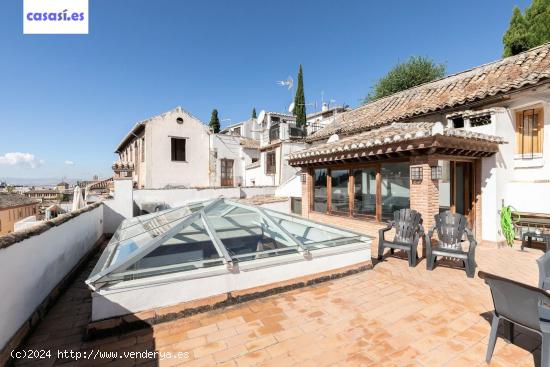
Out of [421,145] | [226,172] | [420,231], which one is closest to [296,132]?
[226,172]

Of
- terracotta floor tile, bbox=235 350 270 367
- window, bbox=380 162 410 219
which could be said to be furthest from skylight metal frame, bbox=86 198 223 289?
window, bbox=380 162 410 219

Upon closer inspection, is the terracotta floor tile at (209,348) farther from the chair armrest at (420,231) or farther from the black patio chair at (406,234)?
the chair armrest at (420,231)

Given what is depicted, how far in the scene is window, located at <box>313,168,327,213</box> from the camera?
380 inches

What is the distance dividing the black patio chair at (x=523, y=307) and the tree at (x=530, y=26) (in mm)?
21544

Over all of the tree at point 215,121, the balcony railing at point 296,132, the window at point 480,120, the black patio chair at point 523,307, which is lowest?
the black patio chair at point 523,307

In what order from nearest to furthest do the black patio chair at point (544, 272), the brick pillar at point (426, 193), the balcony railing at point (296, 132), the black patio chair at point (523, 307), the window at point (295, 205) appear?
the black patio chair at point (523, 307)
the black patio chair at point (544, 272)
the brick pillar at point (426, 193)
the window at point (295, 205)
the balcony railing at point (296, 132)

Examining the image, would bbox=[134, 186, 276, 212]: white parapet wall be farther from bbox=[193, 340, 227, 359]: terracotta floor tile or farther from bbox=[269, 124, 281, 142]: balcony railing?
bbox=[193, 340, 227, 359]: terracotta floor tile

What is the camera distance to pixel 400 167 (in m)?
6.88

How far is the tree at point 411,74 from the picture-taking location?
950 inches

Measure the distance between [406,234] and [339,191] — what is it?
3276 mm

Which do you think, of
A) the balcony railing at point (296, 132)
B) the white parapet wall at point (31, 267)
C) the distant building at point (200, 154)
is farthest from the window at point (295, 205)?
the white parapet wall at point (31, 267)

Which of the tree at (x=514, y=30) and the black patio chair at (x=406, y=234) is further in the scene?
the tree at (x=514, y=30)

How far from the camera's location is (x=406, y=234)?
593 cm

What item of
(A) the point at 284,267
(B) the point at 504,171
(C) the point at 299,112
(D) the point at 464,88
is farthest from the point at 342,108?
(A) the point at 284,267
